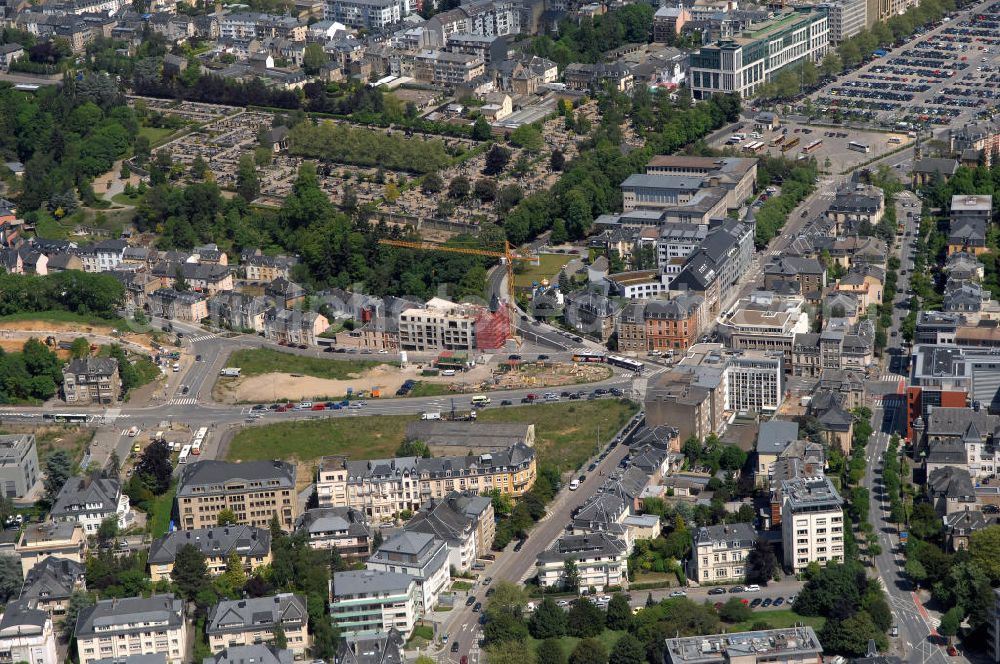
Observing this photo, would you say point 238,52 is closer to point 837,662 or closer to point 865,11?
point 865,11

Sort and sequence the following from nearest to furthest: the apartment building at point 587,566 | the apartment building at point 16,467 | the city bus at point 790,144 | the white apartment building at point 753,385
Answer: the apartment building at point 587,566, the apartment building at point 16,467, the white apartment building at point 753,385, the city bus at point 790,144

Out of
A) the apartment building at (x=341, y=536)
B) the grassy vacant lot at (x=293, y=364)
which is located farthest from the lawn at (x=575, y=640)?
the grassy vacant lot at (x=293, y=364)

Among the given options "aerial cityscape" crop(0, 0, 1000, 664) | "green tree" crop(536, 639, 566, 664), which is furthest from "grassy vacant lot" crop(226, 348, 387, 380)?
"green tree" crop(536, 639, 566, 664)

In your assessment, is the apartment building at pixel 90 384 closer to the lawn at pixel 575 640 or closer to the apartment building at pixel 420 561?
the apartment building at pixel 420 561

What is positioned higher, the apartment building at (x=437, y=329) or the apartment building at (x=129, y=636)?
the apartment building at (x=437, y=329)

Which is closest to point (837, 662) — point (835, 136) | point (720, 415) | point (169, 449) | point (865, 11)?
point (720, 415)

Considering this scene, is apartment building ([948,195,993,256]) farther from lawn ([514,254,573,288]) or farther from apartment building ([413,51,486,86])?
apartment building ([413,51,486,86])

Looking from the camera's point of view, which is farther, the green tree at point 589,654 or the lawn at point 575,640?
the lawn at point 575,640

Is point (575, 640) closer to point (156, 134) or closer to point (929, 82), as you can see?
point (156, 134)
